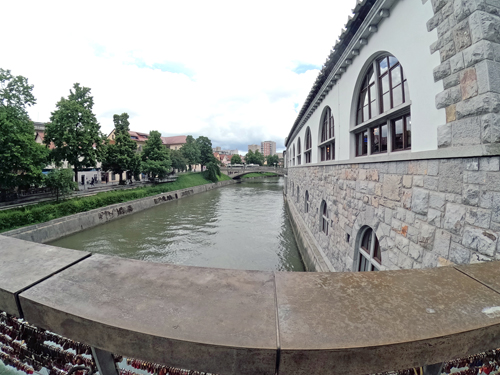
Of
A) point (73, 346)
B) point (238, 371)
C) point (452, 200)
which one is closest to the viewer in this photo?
point (238, 371)

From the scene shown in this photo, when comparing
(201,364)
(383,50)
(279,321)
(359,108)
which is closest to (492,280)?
(279,321)

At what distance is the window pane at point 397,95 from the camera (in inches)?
159

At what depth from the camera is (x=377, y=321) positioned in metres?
1.01

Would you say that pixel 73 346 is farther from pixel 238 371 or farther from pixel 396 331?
pixel 396 331

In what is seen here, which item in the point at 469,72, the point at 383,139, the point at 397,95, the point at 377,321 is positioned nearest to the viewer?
the point at 377,321

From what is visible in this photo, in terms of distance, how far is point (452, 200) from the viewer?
2.68 meters

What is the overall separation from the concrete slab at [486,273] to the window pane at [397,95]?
10.5 ft

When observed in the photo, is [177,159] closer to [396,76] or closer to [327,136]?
[327,136]

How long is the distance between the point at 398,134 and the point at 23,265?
5.05 meters

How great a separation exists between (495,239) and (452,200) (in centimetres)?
57

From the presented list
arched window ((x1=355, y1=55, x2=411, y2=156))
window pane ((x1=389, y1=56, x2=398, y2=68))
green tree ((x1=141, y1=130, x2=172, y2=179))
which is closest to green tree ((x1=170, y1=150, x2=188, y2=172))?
green tree ((x1=141, y1=130, x2=172, y2=179))

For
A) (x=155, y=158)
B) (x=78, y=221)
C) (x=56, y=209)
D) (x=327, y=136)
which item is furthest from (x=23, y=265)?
(x=155, y=158)

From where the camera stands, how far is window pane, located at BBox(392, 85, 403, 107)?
159 inches

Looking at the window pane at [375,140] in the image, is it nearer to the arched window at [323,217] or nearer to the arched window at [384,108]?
the arched window at [384,108]
